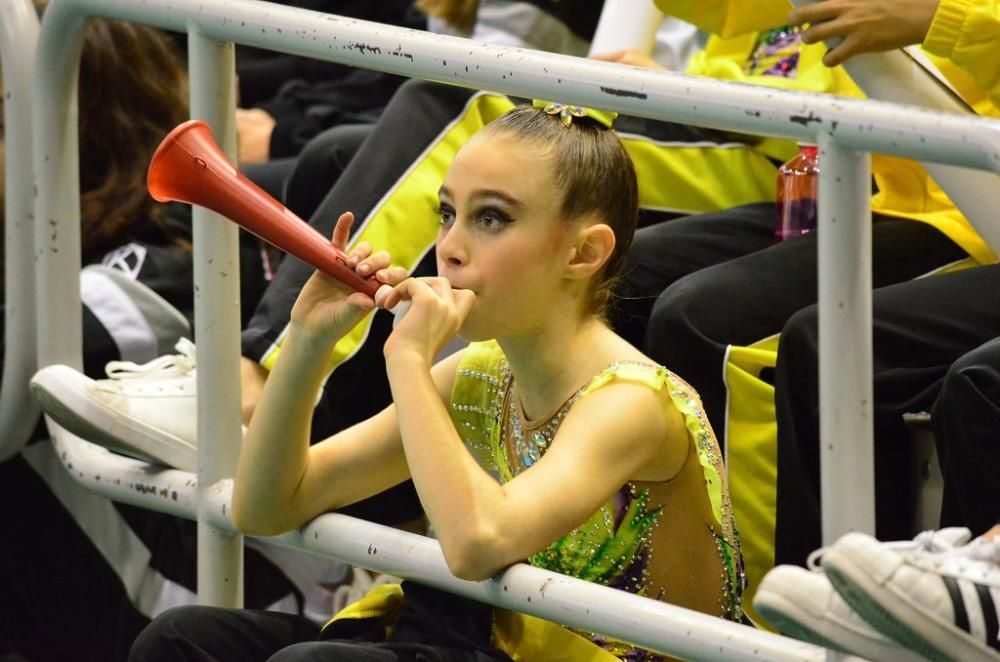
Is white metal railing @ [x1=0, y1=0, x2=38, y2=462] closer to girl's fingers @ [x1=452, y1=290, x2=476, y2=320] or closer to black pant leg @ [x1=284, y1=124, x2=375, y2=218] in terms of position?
black pant leg @ [x1=284, y1=124, x2=375, y2=218]

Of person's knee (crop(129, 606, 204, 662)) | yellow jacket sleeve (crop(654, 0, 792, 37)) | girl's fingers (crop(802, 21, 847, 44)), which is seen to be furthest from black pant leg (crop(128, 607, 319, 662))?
yellow jacket sleeve (crop(654, 0, 792, 37))

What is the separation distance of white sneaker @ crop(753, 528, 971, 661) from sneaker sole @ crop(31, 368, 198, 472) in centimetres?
72

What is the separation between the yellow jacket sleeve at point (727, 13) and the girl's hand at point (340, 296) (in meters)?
0.60

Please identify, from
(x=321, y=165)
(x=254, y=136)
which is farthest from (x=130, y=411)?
(x=254, y=136)

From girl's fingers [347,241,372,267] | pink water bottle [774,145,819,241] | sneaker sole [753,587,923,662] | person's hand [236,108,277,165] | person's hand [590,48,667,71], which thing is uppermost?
person's hand [236,108,277,165]

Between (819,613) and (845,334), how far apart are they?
0.58 ft

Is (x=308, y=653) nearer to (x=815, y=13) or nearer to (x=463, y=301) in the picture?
(x=463, y=301)

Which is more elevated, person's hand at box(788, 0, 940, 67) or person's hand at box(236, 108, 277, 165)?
person's hand at box(236, 108, 277, 165)

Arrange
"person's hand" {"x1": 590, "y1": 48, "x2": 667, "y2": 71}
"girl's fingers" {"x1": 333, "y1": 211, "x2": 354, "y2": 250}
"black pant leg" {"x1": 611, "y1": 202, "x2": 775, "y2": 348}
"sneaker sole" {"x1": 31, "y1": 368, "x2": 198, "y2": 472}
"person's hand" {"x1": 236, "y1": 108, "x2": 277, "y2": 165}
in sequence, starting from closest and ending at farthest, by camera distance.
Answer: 1. "girl's fingers" {"x1": 333, "y1": 211, "x2": 354, "y2": 250}
2. "sneaker sole" {"x1": 31, "y1": 368, "x2": 198, "y2": 472}
3. "black pant leg" {"x1": 611, "y1": 202, "x2": 775, "y2": 348}
4. "person's hand" {"x1": 590, "y1": 48, "x2": 667, "y2": 71}
5. "person's hand" {"x1": 236, "y1": 108, "x2": 277, "y2": 165}

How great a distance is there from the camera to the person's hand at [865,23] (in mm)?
1393

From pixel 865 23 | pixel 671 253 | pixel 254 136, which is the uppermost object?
pixel 254 136

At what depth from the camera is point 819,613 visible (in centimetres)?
102

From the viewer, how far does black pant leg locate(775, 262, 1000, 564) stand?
1.41 meters

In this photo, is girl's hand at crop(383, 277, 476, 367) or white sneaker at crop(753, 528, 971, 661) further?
girl's hand at crop(383, 277, 476, 367)
